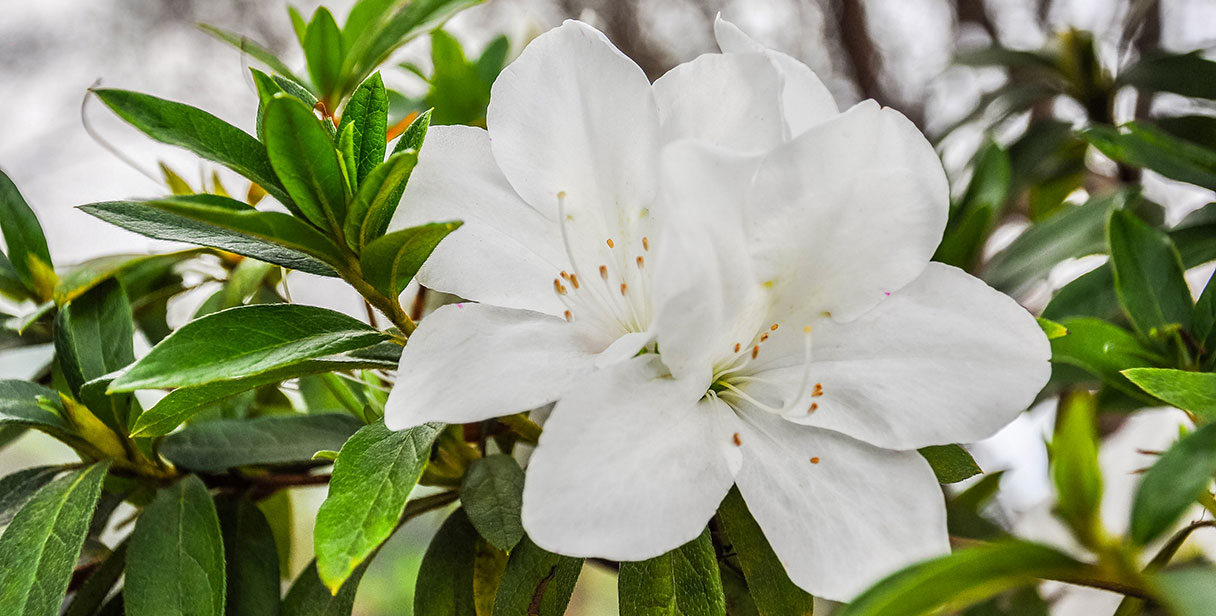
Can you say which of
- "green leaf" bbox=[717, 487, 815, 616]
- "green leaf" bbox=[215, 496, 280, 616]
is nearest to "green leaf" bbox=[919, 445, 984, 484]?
"green leaf" bbox=[717, 487, 815, 616]

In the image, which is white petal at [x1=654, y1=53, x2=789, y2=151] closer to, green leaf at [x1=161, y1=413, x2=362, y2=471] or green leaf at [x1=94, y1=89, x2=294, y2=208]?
green leaf at [x1=94, y1=89, x2=294, y2=208]

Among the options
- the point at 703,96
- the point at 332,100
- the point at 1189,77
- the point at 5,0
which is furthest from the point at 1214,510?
the point at 5,0

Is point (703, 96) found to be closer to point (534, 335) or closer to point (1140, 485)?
point (534, 335)

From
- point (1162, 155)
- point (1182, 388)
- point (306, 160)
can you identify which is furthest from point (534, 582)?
point (1162, 155)

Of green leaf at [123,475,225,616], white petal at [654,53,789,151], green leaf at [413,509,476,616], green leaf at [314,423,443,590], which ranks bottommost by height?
green leaf at [413,509,476,616]

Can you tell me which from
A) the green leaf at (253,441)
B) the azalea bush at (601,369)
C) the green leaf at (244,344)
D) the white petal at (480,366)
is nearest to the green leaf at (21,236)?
the azalea bush at (601,369)
